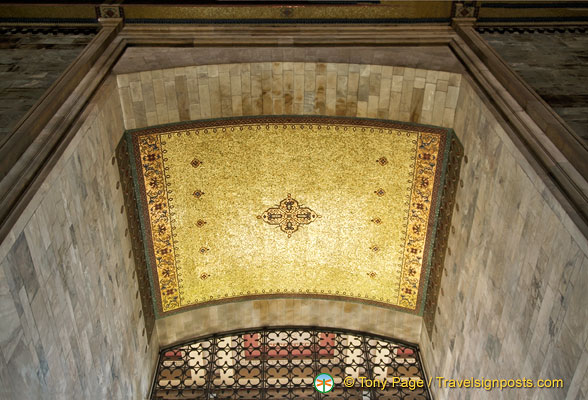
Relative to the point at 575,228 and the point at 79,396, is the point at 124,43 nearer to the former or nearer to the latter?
the point at 79,396

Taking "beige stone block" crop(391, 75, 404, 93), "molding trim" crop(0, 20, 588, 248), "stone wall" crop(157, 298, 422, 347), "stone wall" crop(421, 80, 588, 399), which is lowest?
"stone wall" crop(157, 298, 422, 347)

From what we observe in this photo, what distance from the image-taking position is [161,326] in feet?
20.1

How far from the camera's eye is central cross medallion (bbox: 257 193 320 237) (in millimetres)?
5738

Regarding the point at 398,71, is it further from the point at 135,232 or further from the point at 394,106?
the point at 135,232

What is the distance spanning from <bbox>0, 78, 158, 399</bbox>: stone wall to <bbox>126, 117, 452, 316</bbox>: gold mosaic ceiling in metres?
0.54

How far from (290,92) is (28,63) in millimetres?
2167

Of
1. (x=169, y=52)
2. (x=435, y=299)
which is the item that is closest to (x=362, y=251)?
(x=435, y=299)

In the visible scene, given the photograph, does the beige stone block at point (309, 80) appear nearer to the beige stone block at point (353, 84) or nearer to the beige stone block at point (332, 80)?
the beige stone block at point (332, 80)

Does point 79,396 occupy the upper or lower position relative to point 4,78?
lower

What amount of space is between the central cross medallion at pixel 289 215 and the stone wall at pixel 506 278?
56.5 inches

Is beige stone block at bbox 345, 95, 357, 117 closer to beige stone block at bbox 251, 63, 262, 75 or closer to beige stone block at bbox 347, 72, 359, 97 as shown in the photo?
beige stone block at bbox 347, 72, 359, 97

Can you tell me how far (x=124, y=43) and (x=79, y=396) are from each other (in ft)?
9.95

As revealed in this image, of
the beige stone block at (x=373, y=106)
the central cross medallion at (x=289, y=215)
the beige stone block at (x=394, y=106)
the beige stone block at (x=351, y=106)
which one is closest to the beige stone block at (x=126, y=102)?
the central cross medallion at (x=289, y=215)

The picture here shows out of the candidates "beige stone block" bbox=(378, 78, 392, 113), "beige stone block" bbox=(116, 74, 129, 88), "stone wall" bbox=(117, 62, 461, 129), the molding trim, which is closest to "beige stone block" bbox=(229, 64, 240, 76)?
"stone wall" bbox=(117, 62, 461, 129)
